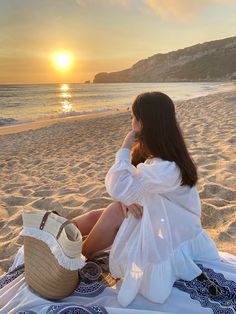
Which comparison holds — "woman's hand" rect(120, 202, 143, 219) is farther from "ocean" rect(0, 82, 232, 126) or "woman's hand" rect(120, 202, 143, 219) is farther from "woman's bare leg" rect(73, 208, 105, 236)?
"ocean" rect(0, 82, 232, 126)

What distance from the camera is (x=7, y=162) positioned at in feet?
25.1

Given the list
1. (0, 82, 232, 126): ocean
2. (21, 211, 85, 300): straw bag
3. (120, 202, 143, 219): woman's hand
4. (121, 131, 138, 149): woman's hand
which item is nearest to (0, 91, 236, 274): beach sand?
(21, 211, 85, 300): straw bag

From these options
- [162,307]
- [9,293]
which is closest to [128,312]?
[162,307]

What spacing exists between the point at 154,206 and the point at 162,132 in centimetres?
47

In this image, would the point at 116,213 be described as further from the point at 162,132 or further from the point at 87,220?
the point at 162,132

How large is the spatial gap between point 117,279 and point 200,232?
0.65 metres

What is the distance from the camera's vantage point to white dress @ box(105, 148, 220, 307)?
2.30 meters

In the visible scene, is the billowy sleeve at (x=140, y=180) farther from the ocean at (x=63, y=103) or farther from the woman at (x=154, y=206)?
the ocean at (x=63, y=103)

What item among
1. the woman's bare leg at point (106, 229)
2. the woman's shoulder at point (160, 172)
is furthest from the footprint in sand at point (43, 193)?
the woman's shoulder at point (160, 172)

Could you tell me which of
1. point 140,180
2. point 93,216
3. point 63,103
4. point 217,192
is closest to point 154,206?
point 140,180

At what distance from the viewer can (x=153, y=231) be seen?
2.39 m

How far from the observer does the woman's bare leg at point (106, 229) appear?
262 centimetres

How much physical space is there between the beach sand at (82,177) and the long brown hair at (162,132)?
127 centimetres

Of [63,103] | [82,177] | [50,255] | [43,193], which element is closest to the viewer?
[50,255]
